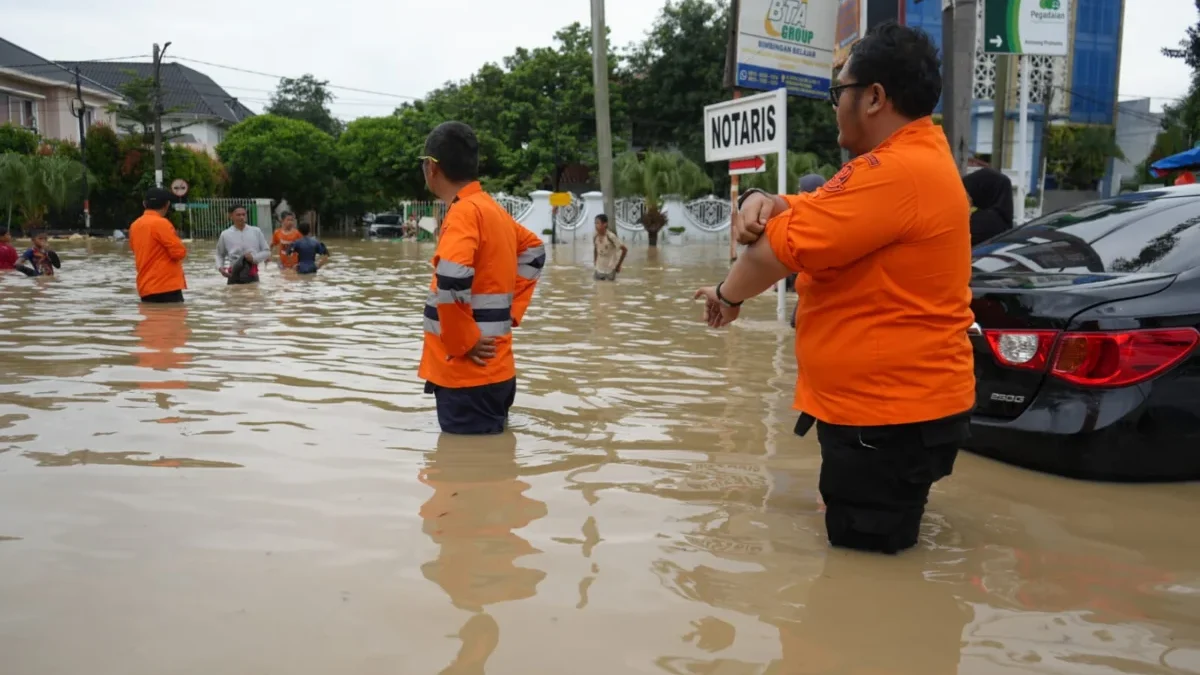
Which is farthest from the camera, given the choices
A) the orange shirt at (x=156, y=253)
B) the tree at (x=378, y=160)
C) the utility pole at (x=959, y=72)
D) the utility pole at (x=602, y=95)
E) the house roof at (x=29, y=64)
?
the tree at (x=378, y=160)

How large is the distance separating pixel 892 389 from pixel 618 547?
3.79 ft

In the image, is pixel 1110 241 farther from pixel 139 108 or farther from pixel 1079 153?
pixel 1079 153

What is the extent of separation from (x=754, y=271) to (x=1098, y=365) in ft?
5.85

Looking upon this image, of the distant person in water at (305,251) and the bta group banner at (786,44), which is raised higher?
the bta group banner at (786,44)

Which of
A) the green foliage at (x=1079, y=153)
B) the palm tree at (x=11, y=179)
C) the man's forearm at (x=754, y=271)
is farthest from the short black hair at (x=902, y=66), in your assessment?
the green foliage at (x=1079, y=153)

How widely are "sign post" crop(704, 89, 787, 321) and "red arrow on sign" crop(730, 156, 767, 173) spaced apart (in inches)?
25.3

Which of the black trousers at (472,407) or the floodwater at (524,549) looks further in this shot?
the black trousers at (472,407)

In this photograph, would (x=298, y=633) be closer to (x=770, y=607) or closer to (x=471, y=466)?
(x=770, y=607)

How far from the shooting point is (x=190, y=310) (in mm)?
12078

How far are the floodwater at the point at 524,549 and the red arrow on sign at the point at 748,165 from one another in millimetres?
4813

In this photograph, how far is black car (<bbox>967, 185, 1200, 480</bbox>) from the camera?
13.5 ft

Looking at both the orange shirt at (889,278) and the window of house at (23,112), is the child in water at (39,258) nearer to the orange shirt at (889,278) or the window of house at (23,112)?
the orange shirt at (889,278)

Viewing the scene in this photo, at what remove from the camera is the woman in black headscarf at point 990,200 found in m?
7.56

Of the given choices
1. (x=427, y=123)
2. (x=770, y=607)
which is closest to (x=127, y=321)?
(x=770, y=607)
